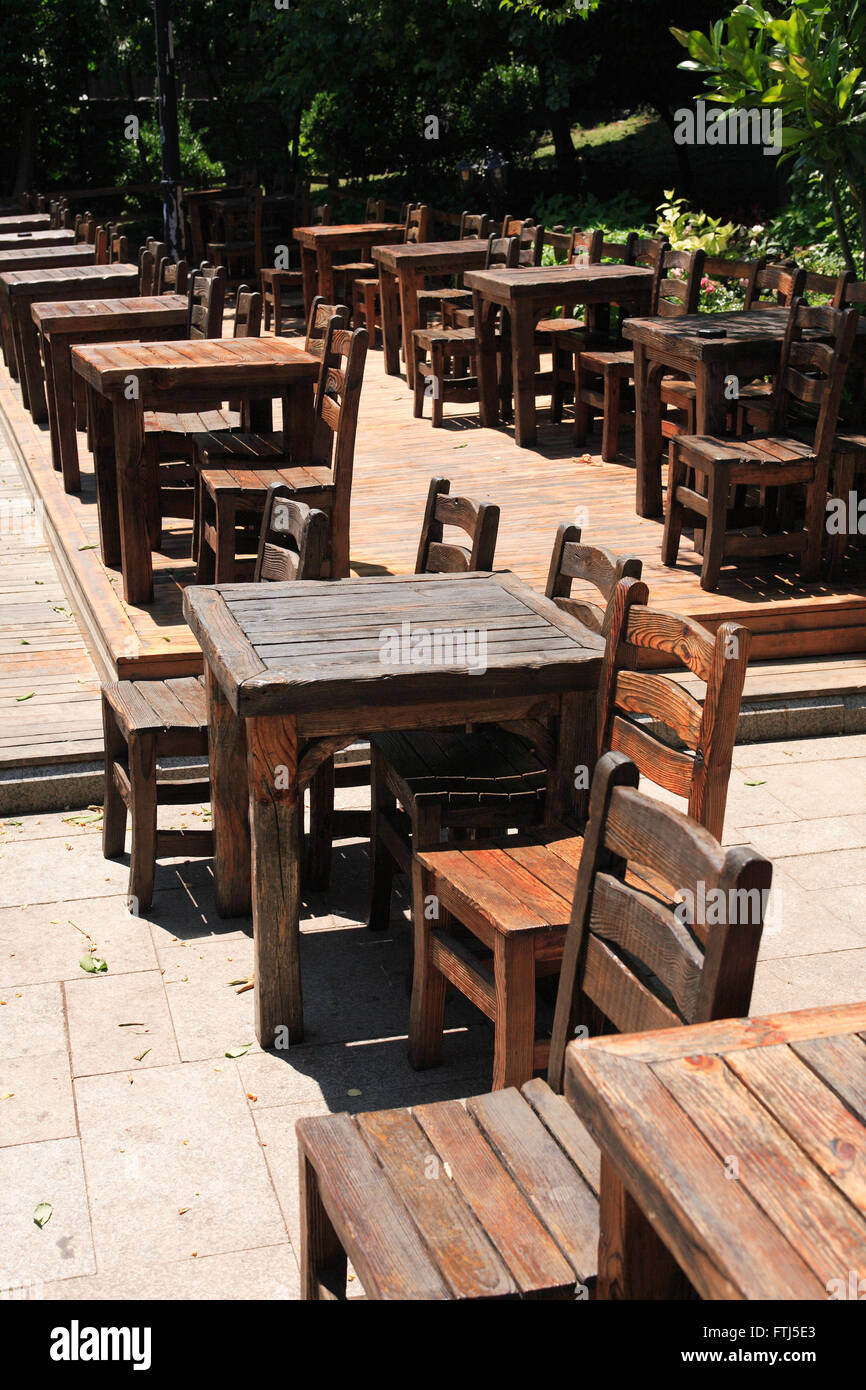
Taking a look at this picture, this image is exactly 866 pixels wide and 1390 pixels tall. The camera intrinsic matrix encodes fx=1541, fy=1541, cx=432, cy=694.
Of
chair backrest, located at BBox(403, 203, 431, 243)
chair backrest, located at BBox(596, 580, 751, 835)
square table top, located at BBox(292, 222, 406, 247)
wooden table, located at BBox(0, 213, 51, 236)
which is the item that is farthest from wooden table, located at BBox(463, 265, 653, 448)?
wooden table, located at BBox(0, 213, 51, 236)

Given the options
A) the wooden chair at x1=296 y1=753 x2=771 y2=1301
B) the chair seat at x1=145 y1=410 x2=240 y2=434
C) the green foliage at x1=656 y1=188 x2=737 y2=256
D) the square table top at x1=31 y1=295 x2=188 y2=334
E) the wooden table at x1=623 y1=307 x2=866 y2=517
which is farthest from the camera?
the green foliage at x1=656 y1=188 x2=737 y2=256

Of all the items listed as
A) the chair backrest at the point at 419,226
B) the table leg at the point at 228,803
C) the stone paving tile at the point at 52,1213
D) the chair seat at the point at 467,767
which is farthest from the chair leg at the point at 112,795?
the chair backrest at the point at 419,226

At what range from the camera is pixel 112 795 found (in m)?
4.69

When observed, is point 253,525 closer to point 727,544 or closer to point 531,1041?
point 727,544

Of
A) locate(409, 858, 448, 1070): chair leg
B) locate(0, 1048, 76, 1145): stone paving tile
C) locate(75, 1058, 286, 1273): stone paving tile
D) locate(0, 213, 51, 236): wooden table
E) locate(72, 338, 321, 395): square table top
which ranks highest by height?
locate(72, 338, 321, 395): square table top

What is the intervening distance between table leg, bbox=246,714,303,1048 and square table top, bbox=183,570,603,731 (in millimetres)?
121

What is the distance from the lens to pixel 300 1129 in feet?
8.38

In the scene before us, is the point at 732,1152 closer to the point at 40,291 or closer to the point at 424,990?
the point at 424,990

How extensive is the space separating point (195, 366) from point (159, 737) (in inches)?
87.6

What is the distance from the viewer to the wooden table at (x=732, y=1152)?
1647 millimetres

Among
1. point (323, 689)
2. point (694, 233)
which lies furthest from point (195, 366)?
point (694, 233)

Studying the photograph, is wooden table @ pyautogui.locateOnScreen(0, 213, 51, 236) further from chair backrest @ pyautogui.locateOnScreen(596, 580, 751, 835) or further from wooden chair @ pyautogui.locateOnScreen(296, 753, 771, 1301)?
wooden chair @ pyautogui.locateOnScreen(296, 753, 771, 1301)

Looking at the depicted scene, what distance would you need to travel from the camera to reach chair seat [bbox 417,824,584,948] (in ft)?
10.5
